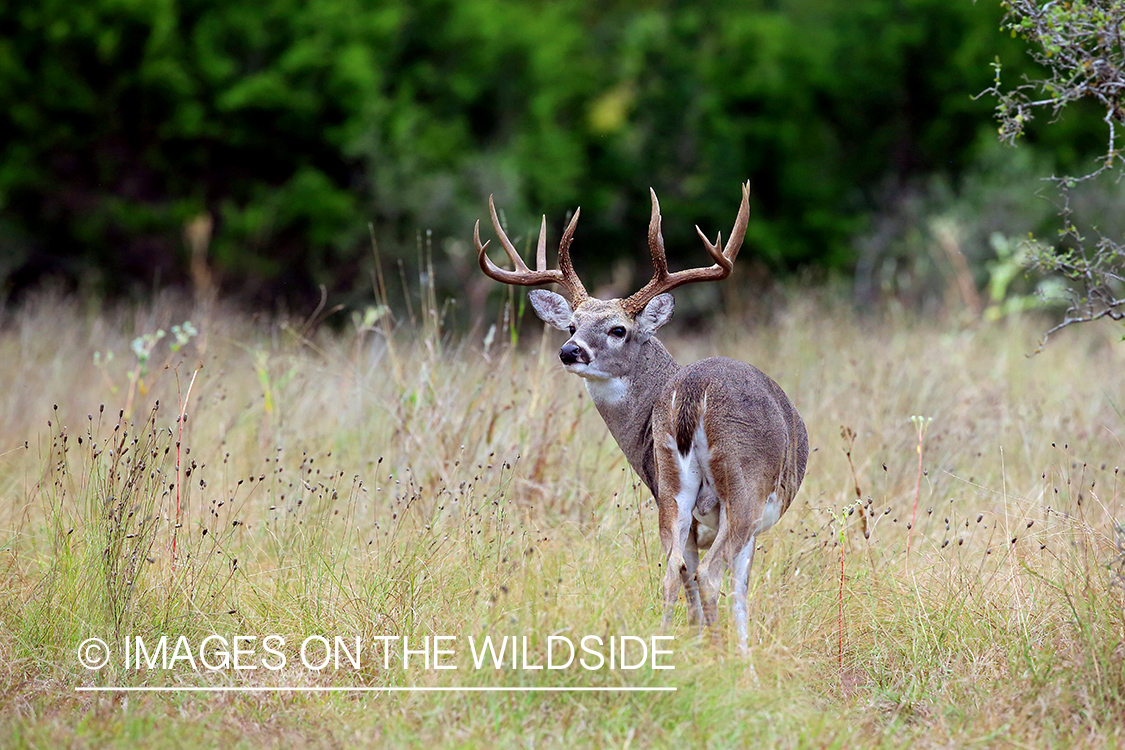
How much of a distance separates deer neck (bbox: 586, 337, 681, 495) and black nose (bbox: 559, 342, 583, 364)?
252 mm

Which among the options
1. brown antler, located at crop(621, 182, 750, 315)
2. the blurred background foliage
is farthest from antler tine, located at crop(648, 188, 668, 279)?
the blurred background foliage

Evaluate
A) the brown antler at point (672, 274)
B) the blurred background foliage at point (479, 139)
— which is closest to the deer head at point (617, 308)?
the brown antler at point (672, 274)

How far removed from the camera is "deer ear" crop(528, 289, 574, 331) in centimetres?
521

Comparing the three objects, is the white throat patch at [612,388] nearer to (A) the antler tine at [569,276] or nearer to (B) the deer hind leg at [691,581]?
(A) the antler tine at [569,276]

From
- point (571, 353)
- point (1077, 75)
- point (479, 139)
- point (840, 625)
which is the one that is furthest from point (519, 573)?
point (479, 139)

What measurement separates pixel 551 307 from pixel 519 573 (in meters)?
1.46

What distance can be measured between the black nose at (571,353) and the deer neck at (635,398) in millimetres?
252

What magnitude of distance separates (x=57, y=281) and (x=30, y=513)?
11.5 m

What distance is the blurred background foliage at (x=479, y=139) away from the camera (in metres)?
16.2

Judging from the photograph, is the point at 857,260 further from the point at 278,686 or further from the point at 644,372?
the point at 278,686

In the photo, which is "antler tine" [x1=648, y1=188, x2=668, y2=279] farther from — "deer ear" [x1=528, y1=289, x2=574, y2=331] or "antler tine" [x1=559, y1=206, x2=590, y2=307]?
"deer ear" [x1=528, y1=289, x2=574, y2=331]

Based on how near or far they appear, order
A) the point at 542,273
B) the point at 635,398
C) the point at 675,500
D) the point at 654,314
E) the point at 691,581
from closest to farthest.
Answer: the point at 675,500
the point at 691,581
the point at 635,398
the point at 654,314
the point at 542,273

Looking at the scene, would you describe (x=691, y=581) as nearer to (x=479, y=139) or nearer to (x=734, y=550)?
(x=734, y=550)

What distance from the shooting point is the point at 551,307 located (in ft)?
17.2
